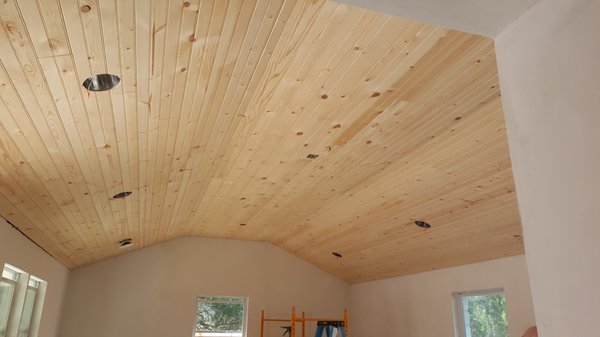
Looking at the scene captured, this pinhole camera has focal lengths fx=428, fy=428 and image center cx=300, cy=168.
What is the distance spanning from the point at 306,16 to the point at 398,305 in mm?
5616

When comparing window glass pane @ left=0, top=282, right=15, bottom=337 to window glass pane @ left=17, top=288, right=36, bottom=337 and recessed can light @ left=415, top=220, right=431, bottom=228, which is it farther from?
recessed can light @ left=415, top=220, right=431, bottom=228

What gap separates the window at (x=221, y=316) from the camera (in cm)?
720

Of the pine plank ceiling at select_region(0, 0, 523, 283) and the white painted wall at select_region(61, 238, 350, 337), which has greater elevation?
the pine plank ceiling at select_region(0, 0, 523, 283)

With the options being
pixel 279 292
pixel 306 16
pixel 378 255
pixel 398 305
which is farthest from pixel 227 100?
pixel 279 292

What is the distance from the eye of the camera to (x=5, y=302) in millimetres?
4332

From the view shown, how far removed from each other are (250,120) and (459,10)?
84.6 inches

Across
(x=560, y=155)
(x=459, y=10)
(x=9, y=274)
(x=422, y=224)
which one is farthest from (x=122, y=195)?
(x=560, y=155)

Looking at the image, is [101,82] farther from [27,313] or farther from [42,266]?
[27,313]

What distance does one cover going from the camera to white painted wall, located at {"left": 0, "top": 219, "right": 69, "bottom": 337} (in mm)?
3673

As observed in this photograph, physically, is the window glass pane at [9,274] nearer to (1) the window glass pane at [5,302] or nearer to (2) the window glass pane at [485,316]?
(1) the window glass pane at [5,302]

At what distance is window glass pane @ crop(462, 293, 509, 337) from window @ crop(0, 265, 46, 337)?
5133 millimetres

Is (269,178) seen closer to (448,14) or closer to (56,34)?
(56,34)

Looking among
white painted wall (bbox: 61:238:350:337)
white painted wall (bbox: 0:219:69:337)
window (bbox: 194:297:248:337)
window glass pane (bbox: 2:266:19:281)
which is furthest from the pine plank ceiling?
window (bbox: 194:297:248:337)

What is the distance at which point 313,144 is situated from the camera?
136 inches
